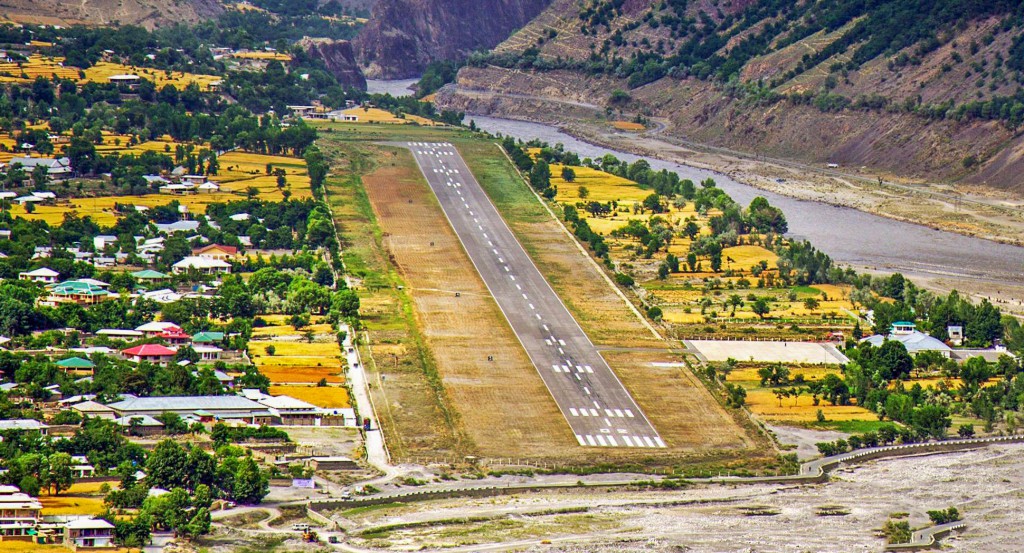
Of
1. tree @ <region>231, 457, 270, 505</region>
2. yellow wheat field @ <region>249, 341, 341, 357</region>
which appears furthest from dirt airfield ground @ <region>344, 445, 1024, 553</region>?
yellow wheat field @ <region>249, 341, 341, 357</region>

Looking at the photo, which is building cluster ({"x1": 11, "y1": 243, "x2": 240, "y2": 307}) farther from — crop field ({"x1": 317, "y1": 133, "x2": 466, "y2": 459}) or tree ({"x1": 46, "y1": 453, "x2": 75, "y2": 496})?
tree ({"x1": 46, "y1": 453, "x2": 75, "y2": 496})

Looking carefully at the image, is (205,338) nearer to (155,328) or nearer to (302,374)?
(155,328)

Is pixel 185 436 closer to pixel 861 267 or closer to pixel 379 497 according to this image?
pixel 379 497

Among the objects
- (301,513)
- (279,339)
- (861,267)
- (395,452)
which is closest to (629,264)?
(861,267)

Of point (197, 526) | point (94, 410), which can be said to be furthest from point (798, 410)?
point (197, 526)

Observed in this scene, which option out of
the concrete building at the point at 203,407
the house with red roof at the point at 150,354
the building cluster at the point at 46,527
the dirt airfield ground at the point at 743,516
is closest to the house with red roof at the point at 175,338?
the house with red roof at the point at 150,354

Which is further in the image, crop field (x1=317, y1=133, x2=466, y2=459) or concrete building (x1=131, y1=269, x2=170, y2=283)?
concrete building (x1=131, y1=269, x2=170, y2=283)

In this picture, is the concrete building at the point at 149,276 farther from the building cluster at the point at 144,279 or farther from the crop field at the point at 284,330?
the crop field at the point at 284,330
